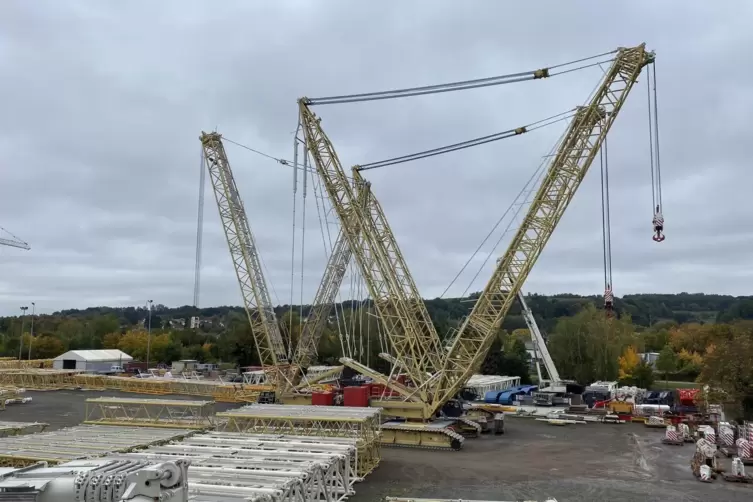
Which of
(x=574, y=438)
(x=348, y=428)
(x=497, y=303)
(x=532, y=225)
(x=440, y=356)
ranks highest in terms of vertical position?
(x=532, y=225)

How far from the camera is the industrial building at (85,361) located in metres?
73.0

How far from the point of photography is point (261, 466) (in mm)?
15602

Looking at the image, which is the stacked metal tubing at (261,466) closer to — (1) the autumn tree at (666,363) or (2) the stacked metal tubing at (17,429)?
(2) the stacked metal tubing at (17,429)

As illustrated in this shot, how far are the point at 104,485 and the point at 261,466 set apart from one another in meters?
6.36

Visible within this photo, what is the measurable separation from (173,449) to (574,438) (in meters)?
24.9

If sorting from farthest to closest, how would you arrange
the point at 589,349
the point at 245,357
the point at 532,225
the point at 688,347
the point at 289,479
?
the point at 688,347 < the point at 245,357 < the point at 589,349 < the point at 532,225 < the point at 289,479

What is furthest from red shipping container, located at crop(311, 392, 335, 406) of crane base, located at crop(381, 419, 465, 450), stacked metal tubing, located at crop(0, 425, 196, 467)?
stacked metal tubing, located at crop(0, 425, 196, 467)

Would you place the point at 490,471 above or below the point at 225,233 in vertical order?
below

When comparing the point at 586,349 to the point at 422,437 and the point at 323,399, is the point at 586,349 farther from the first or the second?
the point at 422,437

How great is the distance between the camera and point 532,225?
109ft

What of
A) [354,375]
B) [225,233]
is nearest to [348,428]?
[225,233]

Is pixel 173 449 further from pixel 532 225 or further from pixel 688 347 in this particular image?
pixel 688 347

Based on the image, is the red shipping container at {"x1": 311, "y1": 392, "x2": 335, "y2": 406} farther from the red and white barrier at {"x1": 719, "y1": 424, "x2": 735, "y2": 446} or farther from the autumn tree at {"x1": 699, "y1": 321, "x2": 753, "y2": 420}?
the autumn tree at {"x1": 699, "y1": 321, "x2": 753, "y2": 420}

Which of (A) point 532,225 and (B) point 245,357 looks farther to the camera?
(B) point 245,357
